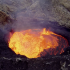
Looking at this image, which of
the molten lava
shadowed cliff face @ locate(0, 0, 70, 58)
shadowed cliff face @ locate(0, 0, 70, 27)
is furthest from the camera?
shadowed cliff face @ locate(0, 0, 70, 27)

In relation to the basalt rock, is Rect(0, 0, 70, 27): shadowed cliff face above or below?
above

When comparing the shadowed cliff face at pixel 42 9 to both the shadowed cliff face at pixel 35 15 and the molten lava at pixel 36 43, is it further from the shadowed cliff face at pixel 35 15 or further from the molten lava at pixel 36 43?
the molten lava at pixel 36 43

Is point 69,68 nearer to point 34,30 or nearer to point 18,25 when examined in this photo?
point 34,30

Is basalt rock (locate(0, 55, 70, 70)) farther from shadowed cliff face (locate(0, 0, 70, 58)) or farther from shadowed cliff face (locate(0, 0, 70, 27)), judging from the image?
shadowed cliff face (locate(0, 0, 70, 27))

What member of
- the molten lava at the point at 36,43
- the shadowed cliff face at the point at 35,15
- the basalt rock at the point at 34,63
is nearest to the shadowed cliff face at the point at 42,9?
the shadowed cliff face at the point at 35,15

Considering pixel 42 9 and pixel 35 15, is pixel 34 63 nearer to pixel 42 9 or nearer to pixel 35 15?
pixel 35 15

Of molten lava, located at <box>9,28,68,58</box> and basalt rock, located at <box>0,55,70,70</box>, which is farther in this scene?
molten lava, located at <box>9,28,68,58</box>

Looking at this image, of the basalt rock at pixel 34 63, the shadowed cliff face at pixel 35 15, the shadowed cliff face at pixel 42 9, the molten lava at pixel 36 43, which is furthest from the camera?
the shadowed cliff face at pixel 42 9

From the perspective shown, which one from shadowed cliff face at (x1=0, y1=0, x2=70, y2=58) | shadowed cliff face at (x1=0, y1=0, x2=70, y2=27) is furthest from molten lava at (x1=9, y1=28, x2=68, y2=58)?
shadowed cliff face at (x1=0, y1=0, x2=70, y2=27)

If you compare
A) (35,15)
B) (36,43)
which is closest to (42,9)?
(35,15)
